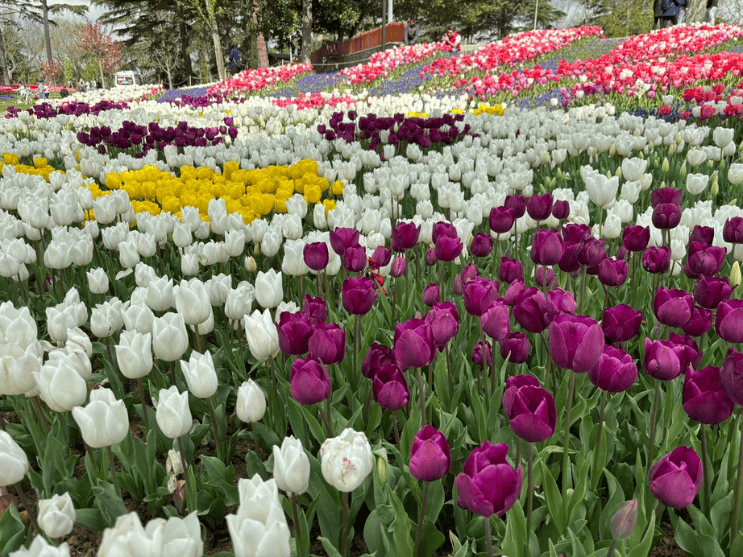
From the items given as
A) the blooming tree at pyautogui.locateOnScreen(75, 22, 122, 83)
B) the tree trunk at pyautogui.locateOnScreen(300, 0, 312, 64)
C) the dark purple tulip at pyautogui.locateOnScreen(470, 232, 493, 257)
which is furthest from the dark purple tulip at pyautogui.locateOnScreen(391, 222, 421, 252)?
the blooming tree at pyautogui.locateOnScreen(75, 22, 122, 83)

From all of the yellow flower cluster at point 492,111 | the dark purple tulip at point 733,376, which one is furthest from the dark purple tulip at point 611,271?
the yellow flower cluster at point 492,111

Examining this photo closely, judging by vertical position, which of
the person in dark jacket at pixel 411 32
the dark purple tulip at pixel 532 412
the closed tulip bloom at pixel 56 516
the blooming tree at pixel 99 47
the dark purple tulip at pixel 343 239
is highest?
the blooming tree at pixel 99 47

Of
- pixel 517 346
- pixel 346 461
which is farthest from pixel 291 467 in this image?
pixel 517 346

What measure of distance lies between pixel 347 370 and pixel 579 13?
87.2 metres

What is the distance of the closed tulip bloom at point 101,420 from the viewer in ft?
4.56

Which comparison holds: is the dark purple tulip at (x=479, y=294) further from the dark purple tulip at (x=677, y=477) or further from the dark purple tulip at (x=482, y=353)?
the dark purple tulip at (x=677, y=477)

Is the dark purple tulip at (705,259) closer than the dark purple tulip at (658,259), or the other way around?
the dark purple tulip at (705,259)

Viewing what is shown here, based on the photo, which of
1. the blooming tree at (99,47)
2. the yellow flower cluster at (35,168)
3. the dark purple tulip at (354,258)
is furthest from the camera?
the blooming tree at (99,47)

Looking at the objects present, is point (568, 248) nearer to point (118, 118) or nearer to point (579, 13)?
point (118, 118)

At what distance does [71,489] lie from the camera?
6.02 feet

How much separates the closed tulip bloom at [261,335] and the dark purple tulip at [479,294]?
67 centimetres

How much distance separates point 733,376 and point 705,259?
1002 mm

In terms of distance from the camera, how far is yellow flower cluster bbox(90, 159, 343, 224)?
387cm

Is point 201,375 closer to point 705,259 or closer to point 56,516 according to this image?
point 56,516
